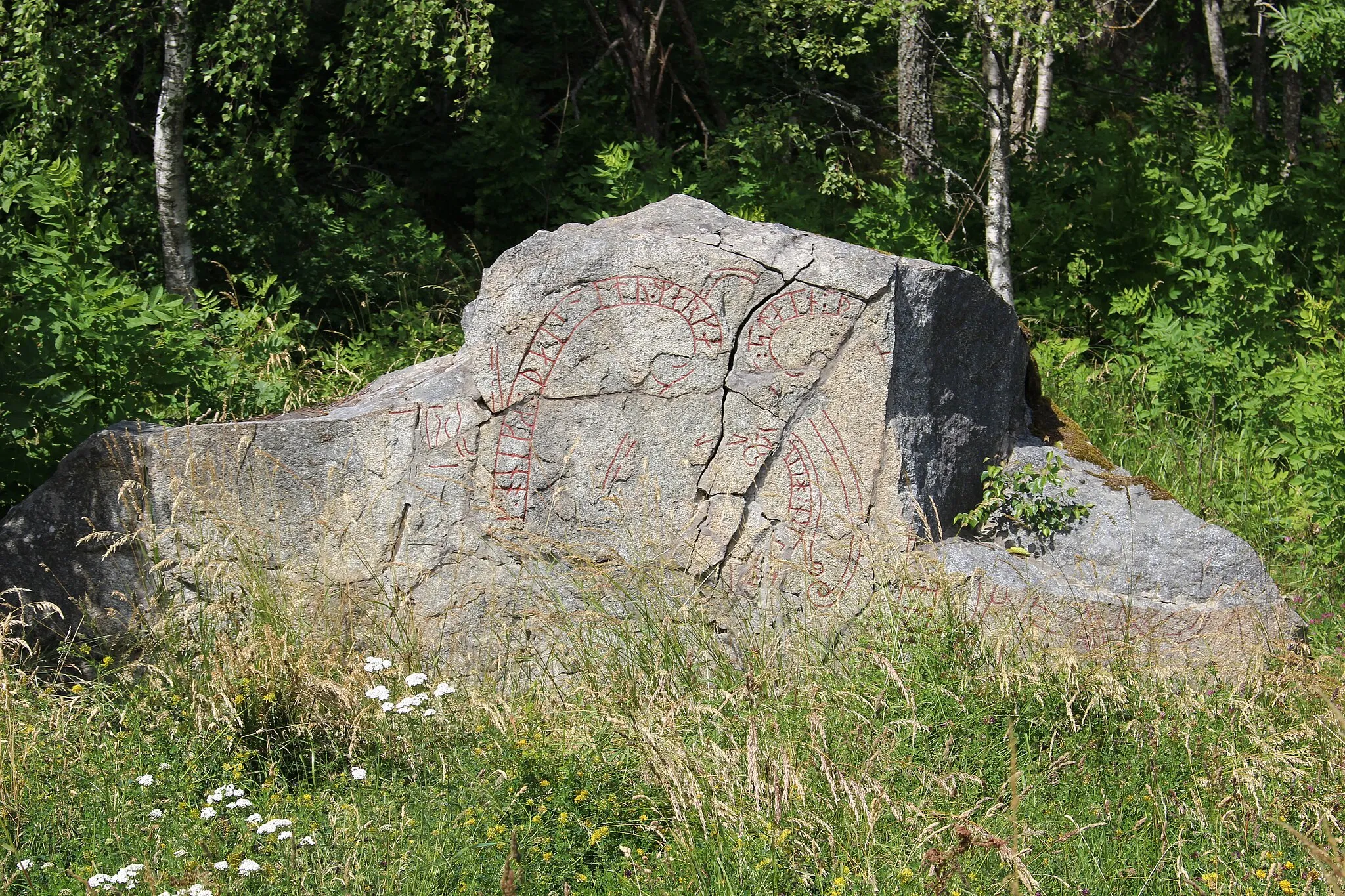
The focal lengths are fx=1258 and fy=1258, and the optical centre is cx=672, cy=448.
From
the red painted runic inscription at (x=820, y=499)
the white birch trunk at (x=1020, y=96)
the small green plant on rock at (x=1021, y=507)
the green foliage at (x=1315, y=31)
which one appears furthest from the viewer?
the white birch trunk at (x=1020, y=96)

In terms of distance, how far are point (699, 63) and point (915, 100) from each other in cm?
204

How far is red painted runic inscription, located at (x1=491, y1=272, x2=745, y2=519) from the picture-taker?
14.8 feet

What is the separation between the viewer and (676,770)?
3221 millimetres

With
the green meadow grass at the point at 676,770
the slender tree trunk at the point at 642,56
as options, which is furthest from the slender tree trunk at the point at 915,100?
the green meadow grass at the point at 676,770

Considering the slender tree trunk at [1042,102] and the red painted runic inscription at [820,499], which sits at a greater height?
the slender tree trunk at [1042,102]

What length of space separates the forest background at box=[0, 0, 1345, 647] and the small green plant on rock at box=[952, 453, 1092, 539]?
1.24m

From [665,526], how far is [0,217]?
15.9 ft

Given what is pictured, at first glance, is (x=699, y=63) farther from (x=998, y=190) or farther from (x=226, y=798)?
(x=226, y=798)

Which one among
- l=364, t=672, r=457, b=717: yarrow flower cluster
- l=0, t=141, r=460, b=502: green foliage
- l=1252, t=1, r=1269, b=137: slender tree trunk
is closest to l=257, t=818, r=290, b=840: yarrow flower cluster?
l=364, t=672, r=457, b=717: yarrow flower cluster

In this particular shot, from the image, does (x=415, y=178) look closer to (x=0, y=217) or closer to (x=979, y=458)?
(x=0, y=217)

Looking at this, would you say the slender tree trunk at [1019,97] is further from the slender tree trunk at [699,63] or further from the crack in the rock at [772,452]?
the crack in the rock at [772,452]

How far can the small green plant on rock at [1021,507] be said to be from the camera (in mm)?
4629

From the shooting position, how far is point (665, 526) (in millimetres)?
4527

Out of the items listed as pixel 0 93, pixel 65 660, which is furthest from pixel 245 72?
pixel 65 660
